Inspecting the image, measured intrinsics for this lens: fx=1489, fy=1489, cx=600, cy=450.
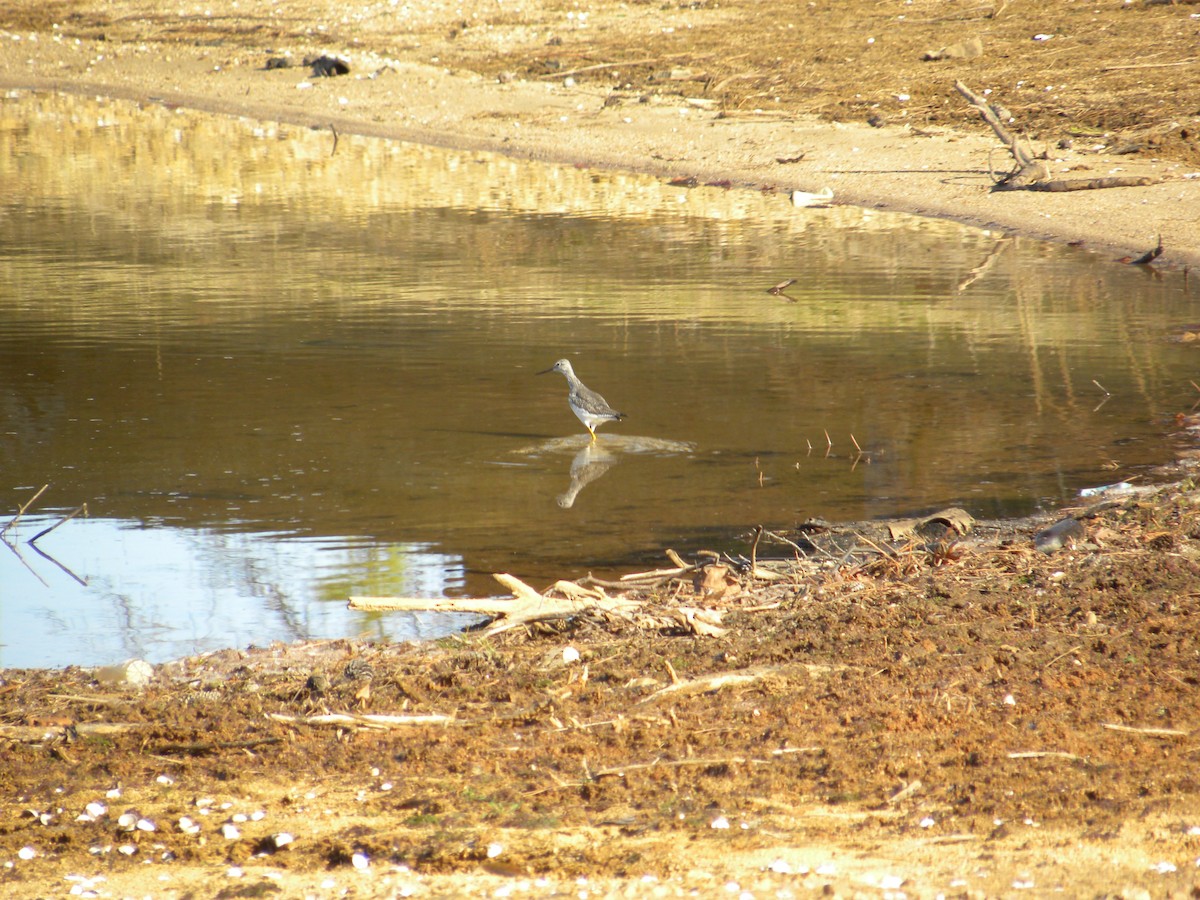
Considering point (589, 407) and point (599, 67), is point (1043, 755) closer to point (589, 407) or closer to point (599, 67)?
point (589, 407)

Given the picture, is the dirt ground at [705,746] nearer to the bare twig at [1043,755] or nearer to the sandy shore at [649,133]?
the bare twig at [1043,755]

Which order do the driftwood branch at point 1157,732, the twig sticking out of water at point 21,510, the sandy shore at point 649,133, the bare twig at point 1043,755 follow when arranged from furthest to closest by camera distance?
the sandy shore at point 649,133 → the twig sticking out of water at point 21,510 → the driftwood branch at point 1157,732 → the bare twig at point 1043,755

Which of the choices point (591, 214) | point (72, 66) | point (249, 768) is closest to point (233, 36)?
point (72, 66)

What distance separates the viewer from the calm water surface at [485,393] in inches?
309

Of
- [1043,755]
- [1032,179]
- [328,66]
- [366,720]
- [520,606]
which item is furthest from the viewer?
[328,66]

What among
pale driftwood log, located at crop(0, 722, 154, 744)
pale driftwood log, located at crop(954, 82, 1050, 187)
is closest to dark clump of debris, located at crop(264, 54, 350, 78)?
pale driftwood log, located at crop(954, 82, 1050, 187)

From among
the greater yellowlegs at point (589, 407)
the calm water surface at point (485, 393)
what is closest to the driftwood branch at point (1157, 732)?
the calm water surface at point (485, 393)

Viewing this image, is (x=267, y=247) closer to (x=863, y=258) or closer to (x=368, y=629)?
(x=863, y=258)

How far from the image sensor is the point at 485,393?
10938 millimetres

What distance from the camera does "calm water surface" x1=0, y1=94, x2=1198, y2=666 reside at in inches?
309

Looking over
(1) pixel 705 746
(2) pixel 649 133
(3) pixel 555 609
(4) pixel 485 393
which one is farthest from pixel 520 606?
(2) pixel 649 133

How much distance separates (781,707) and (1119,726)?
3.72ft

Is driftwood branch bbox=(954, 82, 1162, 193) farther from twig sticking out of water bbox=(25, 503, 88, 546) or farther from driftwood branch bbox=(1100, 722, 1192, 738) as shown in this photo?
driftwood branch bbox=(1100, 722, 1192, 738)

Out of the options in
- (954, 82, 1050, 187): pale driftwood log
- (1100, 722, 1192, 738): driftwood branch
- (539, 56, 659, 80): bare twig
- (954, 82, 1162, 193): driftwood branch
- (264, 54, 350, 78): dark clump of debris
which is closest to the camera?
(1100, 722, 1192, 738): driftwood branch
